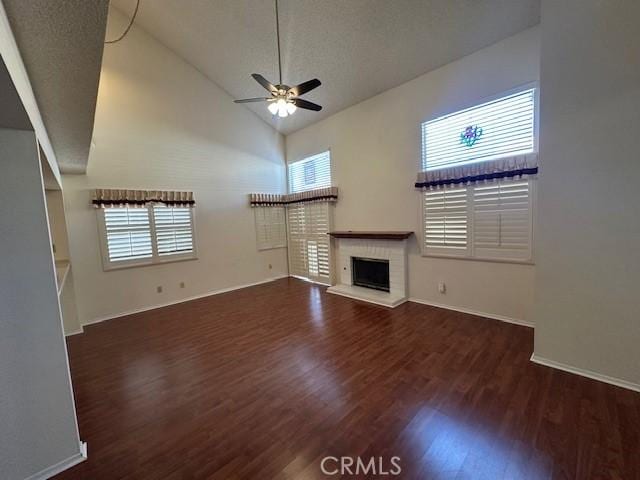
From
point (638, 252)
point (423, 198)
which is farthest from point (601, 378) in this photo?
point (423, 198)

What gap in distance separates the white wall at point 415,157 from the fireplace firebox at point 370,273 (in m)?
0.53

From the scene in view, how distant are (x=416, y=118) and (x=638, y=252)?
3.07 meters

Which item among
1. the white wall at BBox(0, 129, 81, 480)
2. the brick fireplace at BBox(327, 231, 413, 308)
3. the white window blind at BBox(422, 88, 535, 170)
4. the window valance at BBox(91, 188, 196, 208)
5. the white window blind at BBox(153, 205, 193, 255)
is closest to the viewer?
the white wall at BBox(0, 129, 81, 480)

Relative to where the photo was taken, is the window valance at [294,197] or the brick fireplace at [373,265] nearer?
the brick fireplace at [373,265]

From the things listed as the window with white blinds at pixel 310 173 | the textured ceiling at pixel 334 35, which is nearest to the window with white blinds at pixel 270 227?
the window with white blinds at pixel 310 173

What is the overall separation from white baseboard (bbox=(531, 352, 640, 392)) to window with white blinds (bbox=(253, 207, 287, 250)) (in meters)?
5.12

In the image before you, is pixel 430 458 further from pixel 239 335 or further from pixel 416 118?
pixel 416 118

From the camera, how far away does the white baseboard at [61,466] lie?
161 centimetres

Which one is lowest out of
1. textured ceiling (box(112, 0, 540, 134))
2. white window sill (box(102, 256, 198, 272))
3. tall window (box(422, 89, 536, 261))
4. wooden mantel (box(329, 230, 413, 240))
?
white window sill (box(102, 256, 198, 272))

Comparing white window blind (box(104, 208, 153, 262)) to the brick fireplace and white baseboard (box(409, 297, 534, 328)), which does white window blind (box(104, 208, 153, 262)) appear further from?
white baseboard (box(409, 297, 534, 328))

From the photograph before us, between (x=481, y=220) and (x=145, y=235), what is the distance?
5363mm

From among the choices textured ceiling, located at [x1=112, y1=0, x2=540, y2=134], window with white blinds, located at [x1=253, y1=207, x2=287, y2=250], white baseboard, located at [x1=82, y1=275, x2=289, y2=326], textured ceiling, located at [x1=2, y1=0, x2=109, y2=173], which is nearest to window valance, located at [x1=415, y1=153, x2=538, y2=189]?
textured ceiling, located at [x1=112, y1=0, x2=540, y2=134]

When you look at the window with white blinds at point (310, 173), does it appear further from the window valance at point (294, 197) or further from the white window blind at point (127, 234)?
the white window blind at point (127, 234)

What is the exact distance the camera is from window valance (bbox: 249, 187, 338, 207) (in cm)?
550
